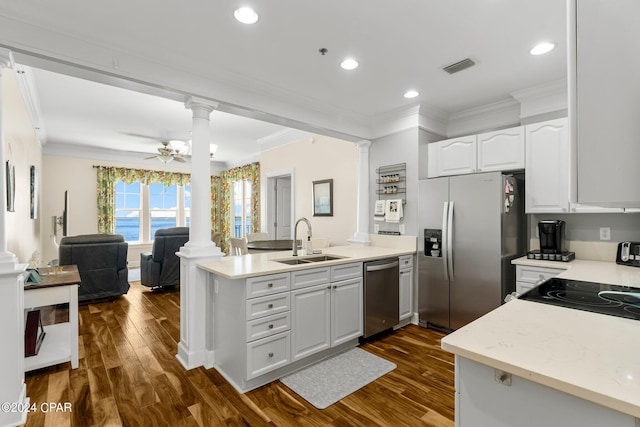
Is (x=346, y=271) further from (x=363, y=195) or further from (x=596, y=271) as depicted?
(x=596, y=271)

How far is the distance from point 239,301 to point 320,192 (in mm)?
3210

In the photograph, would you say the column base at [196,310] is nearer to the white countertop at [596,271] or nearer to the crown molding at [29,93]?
the crown molding at [29,93]

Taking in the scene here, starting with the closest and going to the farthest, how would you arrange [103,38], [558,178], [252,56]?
[103,38] → [252,56] → [558,178]

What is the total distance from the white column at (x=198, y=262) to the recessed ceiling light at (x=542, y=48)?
2.59 metres

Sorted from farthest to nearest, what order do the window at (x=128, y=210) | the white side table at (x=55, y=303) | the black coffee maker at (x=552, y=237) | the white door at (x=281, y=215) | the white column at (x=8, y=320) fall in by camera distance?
the window at (x=128, y=210)
the white door at (x=281, y=215)
the black coffee maker at (x=552, y=237)
the white side table at (x=55, y=303)
the white column at (x=8, y=320)

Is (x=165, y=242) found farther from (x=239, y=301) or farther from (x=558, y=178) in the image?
(x=558, y=178)

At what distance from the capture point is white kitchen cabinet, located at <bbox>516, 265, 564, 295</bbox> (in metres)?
2.68

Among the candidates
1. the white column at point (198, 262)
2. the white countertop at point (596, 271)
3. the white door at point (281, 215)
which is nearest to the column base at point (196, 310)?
the white column at point (198, 262)

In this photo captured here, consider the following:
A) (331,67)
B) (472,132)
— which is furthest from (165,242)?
(472,132)

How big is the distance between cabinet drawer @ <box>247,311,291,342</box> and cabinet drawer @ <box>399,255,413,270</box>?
1576mm

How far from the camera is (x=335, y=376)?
8.20 ft

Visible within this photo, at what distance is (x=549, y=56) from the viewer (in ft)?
8.27

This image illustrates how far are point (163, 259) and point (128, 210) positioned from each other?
3.27 meters

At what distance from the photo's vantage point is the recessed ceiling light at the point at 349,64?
259 cm
